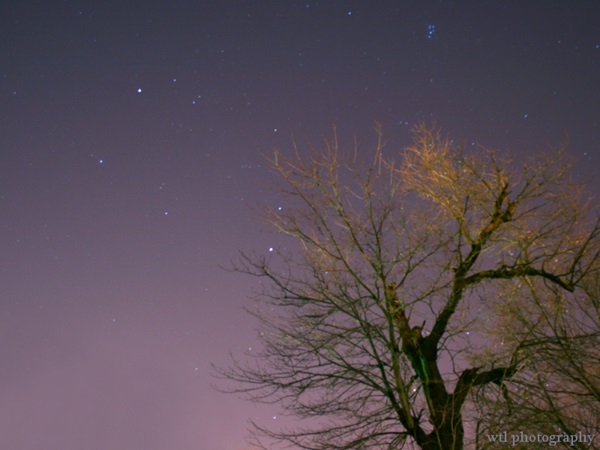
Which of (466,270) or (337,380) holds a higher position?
(466,270)

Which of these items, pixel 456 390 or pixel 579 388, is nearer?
pixel 456 390

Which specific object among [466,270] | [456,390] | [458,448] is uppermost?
[466,270]

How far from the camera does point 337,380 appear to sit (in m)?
6.73

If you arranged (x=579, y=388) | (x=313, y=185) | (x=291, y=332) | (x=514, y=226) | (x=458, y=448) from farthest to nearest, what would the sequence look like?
(x=579, y=388) < (x=514, y=226) < (x=313, y=185) < (x=291, y=332) < (x=458, y=448)

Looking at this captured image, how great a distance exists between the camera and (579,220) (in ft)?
25.8

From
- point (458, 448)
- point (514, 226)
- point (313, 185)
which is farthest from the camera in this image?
point (514, 226)

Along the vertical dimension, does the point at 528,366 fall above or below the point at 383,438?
above

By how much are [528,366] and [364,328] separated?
2.17 metres

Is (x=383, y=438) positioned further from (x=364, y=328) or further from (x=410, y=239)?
(x=410, y=239)

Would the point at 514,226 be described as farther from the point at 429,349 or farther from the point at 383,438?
the point at 383,438

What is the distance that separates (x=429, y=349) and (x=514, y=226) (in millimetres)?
2412

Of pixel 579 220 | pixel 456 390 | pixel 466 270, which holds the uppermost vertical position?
pixel 579 220

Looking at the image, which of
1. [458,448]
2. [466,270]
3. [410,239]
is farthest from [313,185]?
[458,448]

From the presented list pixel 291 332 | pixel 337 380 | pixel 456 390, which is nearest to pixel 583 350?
pixel 456 390
